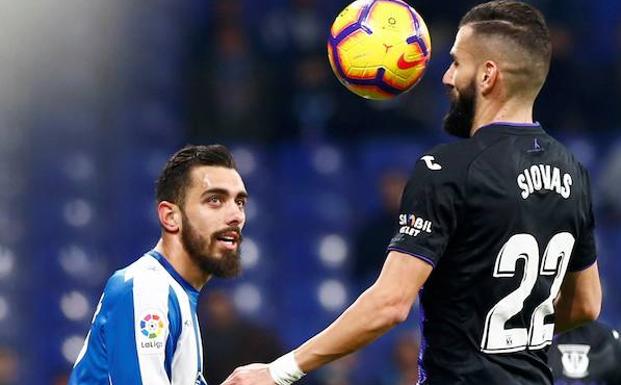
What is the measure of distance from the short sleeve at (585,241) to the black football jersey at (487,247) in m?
0.17

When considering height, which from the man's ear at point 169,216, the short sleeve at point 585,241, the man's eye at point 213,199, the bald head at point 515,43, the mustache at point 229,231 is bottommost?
the short sleeve at point 585,241

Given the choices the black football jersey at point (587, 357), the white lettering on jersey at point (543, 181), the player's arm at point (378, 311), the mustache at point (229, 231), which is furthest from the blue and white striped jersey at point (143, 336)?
the black football jersey at point (587, 357)

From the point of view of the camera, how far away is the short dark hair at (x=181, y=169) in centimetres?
493

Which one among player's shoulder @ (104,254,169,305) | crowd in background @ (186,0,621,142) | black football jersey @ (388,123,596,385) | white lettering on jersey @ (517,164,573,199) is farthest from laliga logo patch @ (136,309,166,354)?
crowd in background @ (186,0,621,142)

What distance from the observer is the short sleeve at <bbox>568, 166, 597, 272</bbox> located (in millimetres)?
4402

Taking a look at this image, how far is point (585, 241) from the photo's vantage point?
4.49 metres

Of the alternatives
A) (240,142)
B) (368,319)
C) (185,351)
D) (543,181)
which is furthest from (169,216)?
(240,142)

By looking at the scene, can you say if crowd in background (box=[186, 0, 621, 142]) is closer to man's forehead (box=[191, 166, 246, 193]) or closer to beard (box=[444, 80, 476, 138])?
man's forehead (box=[191, 166, 246, 193])

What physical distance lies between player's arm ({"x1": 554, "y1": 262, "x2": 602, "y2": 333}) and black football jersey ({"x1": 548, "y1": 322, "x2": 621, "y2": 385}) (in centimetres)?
57

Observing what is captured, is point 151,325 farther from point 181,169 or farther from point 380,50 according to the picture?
A: point 380,50

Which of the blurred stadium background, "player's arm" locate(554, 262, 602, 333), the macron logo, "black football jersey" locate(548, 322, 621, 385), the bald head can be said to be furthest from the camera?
the blurred stadium background

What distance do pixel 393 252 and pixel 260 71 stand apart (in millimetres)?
7356

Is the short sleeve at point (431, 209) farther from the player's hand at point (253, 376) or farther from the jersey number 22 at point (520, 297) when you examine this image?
the player's hand at point (253, 376)

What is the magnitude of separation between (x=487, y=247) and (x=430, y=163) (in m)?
0.34
